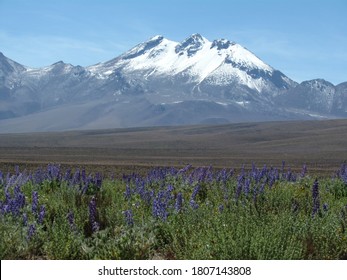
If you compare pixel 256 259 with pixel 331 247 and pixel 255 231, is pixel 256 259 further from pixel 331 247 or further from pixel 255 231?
pixel 331 247

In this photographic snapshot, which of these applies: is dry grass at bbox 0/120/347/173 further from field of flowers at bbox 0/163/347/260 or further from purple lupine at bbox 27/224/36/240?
purple lupine at bbox 27/224/36/240

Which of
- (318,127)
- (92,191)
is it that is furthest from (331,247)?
(318,127)

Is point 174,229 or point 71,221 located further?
point 71,221

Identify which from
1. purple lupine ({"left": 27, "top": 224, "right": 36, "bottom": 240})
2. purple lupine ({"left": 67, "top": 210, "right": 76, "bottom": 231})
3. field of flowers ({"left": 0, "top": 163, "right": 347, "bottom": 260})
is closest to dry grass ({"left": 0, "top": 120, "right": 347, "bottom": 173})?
field of flowers ({"left": 0, "top": 163, "right": 347, "bottom": 260})

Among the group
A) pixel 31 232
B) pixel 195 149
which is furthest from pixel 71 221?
pixel 195 149

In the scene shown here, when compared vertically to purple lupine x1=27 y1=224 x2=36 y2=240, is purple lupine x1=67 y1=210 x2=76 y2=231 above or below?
above

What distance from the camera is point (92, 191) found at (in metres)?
8.49

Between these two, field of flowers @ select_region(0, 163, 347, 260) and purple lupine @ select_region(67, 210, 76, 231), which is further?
purple lupine @ select_region(67, 210, 76, 231)

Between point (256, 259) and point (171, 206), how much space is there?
222 centimetres

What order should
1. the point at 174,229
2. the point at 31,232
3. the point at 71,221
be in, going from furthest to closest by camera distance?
the point at 71,221 < the point at 174,229 < the point at 31,232

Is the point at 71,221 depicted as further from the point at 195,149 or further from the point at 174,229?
the point at 195,149

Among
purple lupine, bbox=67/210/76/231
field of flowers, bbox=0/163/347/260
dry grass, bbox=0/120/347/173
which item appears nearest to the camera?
field of flowers, bbox=0/163/347/260

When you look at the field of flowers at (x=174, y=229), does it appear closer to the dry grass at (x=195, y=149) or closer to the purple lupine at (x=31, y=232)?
the purple lupine at (x=31, y=232)

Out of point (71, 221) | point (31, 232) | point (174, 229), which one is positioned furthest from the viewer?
point (71, 221)
